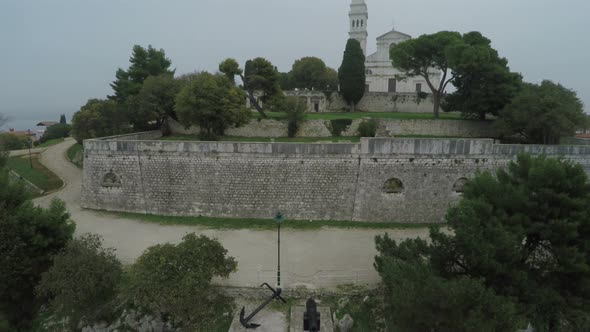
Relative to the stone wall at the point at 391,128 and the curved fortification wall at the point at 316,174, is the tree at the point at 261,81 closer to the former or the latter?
the stone wall at the point at 391,128

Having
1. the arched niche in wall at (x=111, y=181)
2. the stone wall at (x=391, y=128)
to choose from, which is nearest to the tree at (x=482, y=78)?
the stone wall at (x=391, y=128)

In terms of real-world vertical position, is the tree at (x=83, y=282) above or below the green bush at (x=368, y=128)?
below

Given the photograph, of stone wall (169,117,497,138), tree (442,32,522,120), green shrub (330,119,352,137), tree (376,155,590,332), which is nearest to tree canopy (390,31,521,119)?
tree (442,32,522,120)

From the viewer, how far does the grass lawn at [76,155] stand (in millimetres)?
25033

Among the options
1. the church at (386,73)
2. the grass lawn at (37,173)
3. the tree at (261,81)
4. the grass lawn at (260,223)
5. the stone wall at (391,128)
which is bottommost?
the grass lawn at (260,223)

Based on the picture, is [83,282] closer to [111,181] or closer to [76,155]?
[111,181]

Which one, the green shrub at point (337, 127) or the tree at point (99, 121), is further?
the green shrub at point (337, 127)

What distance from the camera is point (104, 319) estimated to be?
9453 millimetres

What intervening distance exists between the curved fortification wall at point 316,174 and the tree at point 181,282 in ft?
19.4

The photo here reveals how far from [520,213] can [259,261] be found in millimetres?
7651

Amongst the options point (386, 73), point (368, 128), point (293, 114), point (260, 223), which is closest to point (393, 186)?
point (260, 223)

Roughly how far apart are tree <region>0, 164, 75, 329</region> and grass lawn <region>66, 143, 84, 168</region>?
607 inches

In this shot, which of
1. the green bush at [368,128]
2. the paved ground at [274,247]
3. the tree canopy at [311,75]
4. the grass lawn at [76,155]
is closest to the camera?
the paved ground at [274,247]

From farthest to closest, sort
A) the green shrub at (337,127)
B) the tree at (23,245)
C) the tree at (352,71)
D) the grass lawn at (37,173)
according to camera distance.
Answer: the tree at (352,71), the green shrub at (337,127), the grass lawn at (37,173), the tree at (23,245)
